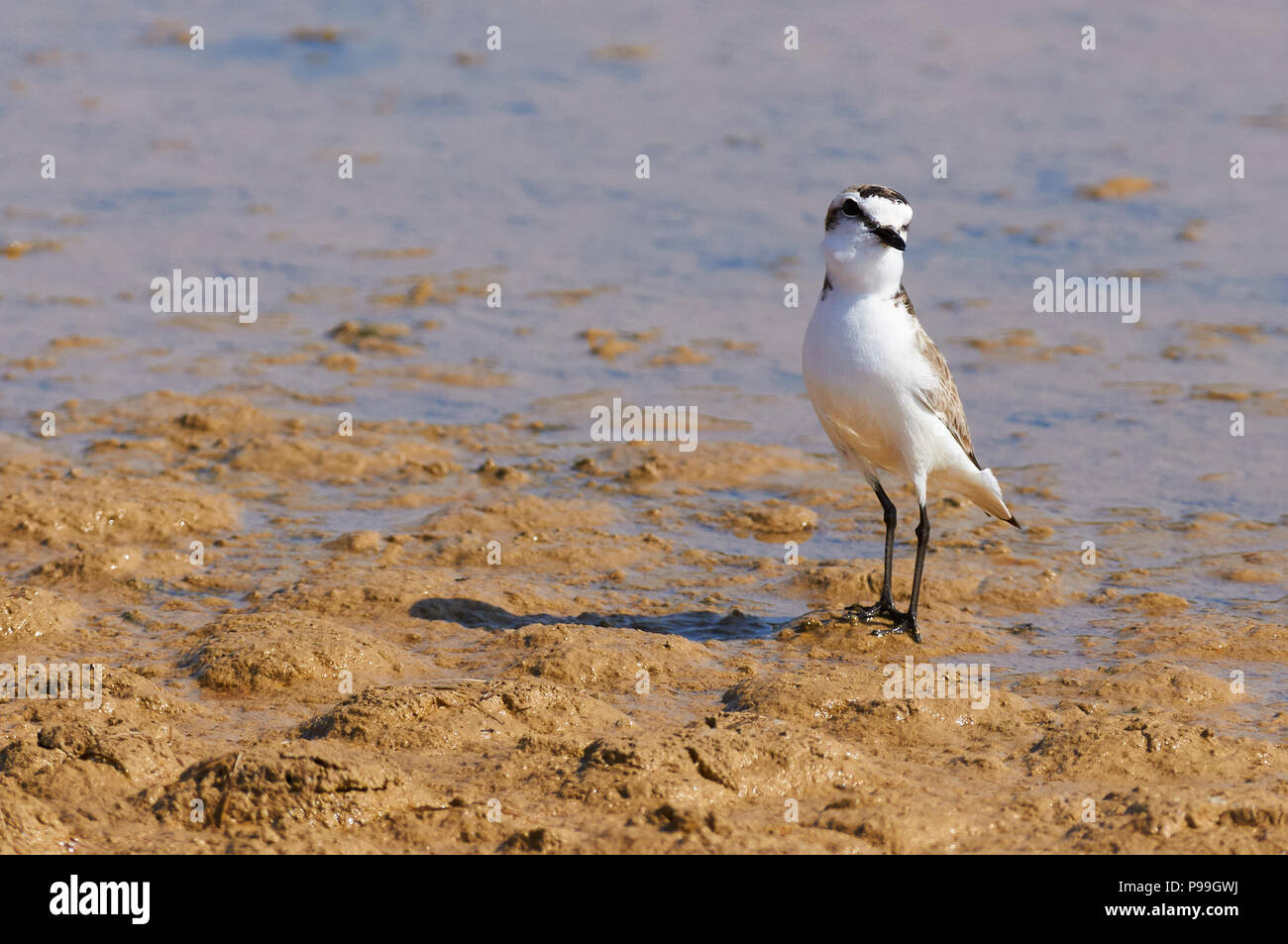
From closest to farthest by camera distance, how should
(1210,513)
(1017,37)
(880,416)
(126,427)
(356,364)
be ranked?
(880,416) < (1210,513) < (126,427) < (356,364) < (1017,37)

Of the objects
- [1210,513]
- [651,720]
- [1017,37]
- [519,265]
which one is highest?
[1017,37]

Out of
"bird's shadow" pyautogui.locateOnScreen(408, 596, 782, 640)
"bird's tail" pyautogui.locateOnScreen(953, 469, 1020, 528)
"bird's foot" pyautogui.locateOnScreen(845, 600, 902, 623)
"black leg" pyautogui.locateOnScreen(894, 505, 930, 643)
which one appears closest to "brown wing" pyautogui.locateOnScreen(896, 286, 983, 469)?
"bird's tail" pyautogui.locateOnScreen(953, 469, 1020, 528)

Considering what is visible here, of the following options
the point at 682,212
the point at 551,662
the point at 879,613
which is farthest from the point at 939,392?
the point at 682,212

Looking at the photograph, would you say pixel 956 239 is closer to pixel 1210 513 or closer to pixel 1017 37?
pixel 1210 513

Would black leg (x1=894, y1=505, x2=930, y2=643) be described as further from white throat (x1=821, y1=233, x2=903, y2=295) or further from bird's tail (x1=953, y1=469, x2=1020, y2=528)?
white throat (x1=821, y1=233, x2=903, y2=295)

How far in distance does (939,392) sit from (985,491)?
27.2 inches

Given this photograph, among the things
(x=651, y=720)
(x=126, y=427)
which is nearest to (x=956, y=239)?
(x=126, y=427)

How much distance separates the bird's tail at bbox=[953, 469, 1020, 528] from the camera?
7.07 m

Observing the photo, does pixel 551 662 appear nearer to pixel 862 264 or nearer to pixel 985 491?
pixel 862 264

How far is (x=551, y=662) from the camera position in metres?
6.19

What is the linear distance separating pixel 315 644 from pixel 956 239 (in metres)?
7.26

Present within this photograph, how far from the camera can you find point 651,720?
584cm

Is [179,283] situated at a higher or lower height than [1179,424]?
higher

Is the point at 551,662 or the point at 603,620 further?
the point at 603,620
